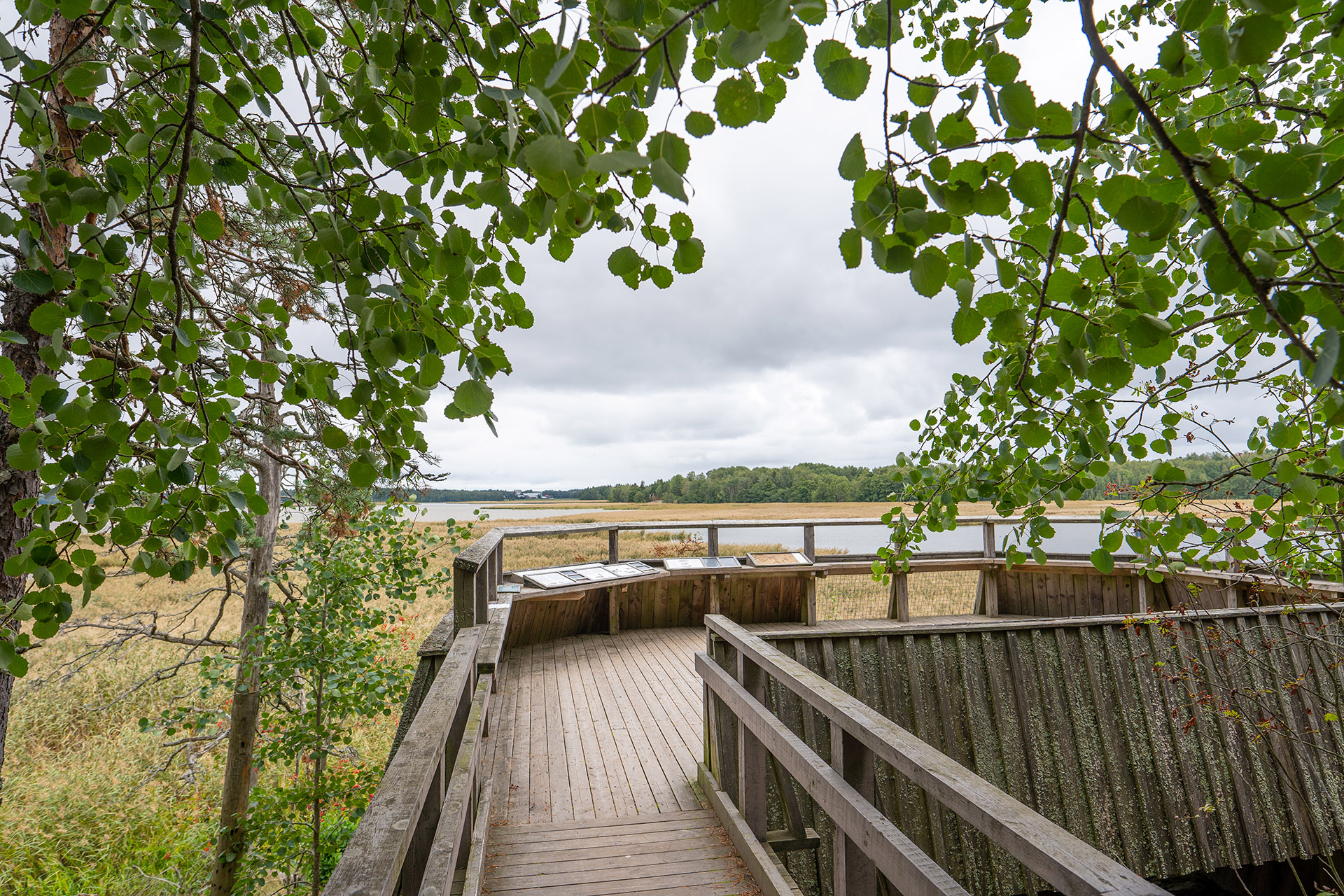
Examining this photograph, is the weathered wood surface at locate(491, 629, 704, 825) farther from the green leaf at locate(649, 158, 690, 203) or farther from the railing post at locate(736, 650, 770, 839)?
the green leaf at locate(649, 158, 690, 203)

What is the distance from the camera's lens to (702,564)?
698 cm

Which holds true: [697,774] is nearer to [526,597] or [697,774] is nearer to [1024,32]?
[526,597]

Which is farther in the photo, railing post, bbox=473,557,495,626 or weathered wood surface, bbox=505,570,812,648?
weathered wood surface, bbox=505,570,812,648

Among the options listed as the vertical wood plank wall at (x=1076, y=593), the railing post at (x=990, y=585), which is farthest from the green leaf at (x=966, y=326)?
the railing post at (x=990, y=585)

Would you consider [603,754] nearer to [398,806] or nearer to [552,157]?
[398,806]

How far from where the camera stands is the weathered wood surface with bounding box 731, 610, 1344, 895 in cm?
306

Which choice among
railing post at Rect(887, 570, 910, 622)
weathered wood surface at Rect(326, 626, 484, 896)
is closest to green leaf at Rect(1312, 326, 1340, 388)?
weathered wood surface at Rect(326, 626, 484, 896)

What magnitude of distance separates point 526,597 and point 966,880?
388 centimetres

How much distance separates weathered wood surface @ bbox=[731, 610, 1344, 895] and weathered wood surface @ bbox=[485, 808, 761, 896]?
2.24 ft

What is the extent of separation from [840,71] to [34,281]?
4.34 feet

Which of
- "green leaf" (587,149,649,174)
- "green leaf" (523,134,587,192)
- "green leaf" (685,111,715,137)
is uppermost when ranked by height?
"green leaf" (685,111,715,137)

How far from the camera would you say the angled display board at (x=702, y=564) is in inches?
268

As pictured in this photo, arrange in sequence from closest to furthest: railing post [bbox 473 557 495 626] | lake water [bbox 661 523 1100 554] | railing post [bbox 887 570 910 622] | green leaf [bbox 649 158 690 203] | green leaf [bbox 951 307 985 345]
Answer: green leaf [bbox 649 158 690 203] < green leaf [bbox 951 307 985 345] < railing post [bbox 473 557 495 626] < lake water [bbox 661 523 1100 554] < railing post [bbox 887 570 910 622]

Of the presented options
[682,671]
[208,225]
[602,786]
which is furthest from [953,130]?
[682,671]
